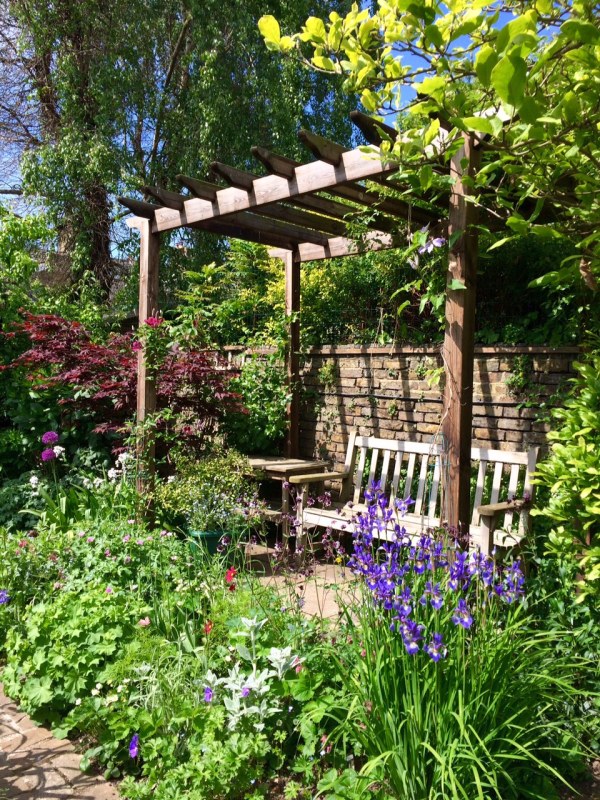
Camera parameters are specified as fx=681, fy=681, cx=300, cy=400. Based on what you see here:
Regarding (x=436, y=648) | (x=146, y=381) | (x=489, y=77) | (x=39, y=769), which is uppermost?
(x=489, y=77)

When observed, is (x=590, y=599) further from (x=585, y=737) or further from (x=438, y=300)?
A: (x=438, y=300)

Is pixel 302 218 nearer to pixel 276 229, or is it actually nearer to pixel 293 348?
pixel 276 229

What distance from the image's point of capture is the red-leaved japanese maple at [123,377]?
5957 millimetres

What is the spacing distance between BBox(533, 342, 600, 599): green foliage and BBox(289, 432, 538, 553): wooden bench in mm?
622

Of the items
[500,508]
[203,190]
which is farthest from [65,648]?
[203,190]

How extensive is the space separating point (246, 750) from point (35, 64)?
45.2 feet

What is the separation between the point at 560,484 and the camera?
3129 mm

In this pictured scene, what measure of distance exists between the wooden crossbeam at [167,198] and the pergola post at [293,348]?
140 cm

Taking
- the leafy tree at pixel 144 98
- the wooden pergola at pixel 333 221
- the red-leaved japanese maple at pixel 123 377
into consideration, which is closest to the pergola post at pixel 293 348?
the wooden pergola at pixel 333 221

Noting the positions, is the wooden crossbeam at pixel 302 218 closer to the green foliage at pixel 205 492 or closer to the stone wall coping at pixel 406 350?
the stone wall coping at pixel 406 350

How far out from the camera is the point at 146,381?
5.86 m

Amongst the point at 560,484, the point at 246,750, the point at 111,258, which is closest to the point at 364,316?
the point at 560,484

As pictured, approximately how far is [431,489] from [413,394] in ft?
4.20

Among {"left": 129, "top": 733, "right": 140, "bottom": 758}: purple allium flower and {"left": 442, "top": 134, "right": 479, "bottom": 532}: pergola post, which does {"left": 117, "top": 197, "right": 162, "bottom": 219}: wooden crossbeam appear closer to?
{"left": 442, "top": 134, "right": 479, "bottom": 532}: pergola post
